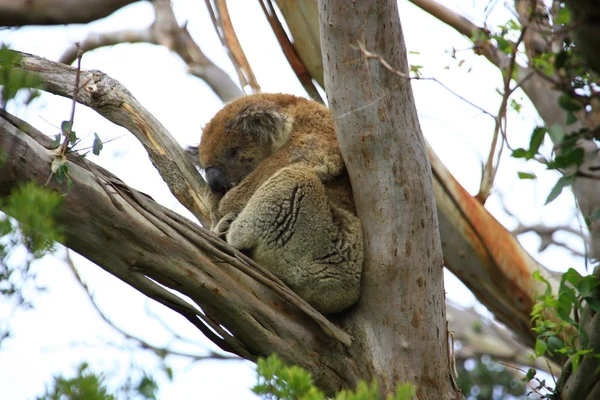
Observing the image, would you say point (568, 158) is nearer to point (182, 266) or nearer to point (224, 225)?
point (182, 266)

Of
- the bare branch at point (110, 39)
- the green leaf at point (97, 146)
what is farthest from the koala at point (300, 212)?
the bare branch at point (110, 39)

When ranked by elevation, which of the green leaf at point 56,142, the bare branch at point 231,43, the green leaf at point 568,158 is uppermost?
the bare branch at point 231,43

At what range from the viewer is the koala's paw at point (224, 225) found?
11.6 feet

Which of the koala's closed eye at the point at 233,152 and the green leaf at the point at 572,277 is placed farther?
the koala's closed eye at the point at 233,152

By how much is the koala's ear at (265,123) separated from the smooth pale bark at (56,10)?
1922 millimetres

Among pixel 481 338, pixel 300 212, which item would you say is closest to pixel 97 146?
pixel 300 212

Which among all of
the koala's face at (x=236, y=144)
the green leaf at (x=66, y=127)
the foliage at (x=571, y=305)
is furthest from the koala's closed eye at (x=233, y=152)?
the foliage at (x=571, y=305)

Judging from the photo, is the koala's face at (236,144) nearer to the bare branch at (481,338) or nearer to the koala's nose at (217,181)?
the koala's nose at (217,181)

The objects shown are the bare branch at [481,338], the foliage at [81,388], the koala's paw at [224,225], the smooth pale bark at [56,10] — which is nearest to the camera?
the foliage at [81,388]

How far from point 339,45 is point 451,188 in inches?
96.1

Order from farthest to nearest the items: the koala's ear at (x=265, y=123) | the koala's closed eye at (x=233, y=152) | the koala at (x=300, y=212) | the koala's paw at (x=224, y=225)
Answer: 1. the koala's closed eye at (x=233, y=152)
2. the koala's ear at (x=265, y=123)
3. the koala's paw at (x=224, y=225)
4. the koala at (x=300, y=212)

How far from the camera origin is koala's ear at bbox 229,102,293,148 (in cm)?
383

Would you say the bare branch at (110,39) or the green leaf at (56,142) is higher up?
the bare branch at (110,39)

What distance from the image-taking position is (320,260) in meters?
3.38
